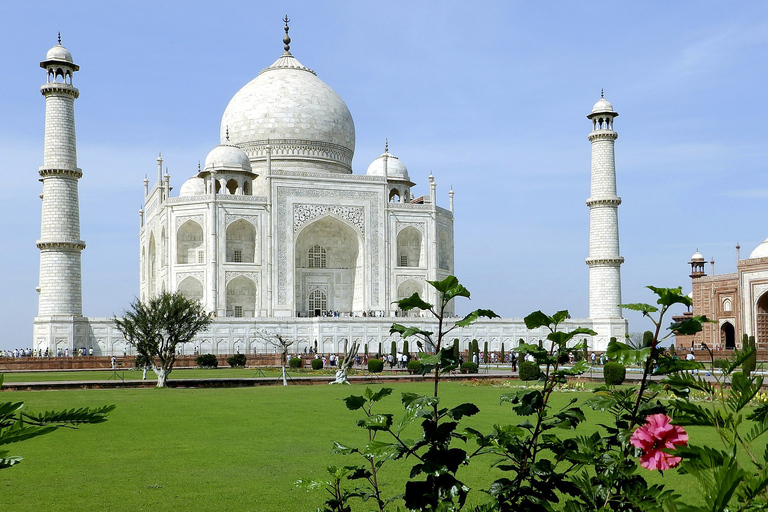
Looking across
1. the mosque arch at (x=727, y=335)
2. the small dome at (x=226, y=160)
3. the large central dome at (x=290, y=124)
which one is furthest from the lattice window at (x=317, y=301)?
the mosque arch at (x=727, y=335)

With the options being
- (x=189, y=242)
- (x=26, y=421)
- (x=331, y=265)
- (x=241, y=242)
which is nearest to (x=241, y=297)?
(x=241, y=242)

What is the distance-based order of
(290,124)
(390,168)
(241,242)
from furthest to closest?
1. (390,168)
2. (290,124)
3. (241,242)

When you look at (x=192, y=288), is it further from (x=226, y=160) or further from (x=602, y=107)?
(x=602, y=107)

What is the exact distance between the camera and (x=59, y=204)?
26.7 metres

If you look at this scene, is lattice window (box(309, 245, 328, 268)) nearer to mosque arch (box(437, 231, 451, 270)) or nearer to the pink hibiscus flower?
mosque arch (box(437, 231, 451, 270))

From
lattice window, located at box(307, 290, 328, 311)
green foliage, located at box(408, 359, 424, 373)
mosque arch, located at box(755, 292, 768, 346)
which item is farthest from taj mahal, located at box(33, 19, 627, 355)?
green foliage, located at box(408, 359, 424, 373)

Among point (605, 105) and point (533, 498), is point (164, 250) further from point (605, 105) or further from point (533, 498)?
point (533, 498)

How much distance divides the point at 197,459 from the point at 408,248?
27406 mm

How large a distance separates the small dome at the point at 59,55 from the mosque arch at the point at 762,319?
27.9 metres

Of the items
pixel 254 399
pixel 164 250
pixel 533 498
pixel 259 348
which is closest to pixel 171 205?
pixel 164 250

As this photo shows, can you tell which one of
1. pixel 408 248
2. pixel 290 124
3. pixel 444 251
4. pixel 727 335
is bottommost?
pixel 727 335

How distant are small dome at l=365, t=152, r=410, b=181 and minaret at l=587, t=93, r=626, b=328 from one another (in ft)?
28.1

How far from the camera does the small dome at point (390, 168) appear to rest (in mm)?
35438

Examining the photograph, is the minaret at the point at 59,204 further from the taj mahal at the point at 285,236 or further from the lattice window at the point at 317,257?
the lattice window at the point at 317,257
